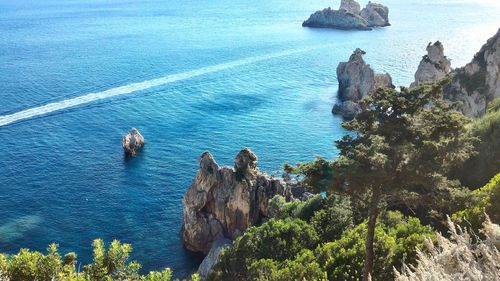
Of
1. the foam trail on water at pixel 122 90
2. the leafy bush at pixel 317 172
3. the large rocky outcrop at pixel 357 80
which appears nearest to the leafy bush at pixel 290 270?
the leafy bush at pixel 317 172

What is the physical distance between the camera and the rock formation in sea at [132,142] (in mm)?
89750

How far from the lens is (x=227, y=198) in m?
67.2

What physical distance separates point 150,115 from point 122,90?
728 inches

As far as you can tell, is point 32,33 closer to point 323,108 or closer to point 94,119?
point 94,119

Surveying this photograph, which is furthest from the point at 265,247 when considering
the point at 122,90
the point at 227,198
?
the point at 122,90

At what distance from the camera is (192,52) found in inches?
6388

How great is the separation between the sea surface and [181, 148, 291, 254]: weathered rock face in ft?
13.6

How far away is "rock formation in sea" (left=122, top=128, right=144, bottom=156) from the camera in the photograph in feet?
294

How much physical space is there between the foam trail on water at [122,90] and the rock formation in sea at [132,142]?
2683 centimetres

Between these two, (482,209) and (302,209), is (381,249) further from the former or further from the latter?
(302,209)

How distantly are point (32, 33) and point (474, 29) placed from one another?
167979 mm

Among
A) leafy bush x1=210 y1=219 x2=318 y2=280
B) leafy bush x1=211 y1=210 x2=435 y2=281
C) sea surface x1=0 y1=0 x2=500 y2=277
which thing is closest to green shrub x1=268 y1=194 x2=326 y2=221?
leafy bush x1=211 y1=210 x2=435 y2=281

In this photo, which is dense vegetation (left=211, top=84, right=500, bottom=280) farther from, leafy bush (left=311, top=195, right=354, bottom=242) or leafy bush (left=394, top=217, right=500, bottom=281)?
leafy bush (left=311, top=195, right=354, bottom=242)

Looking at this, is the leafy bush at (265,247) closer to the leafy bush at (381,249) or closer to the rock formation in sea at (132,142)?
the leafy bush at (381,249)
